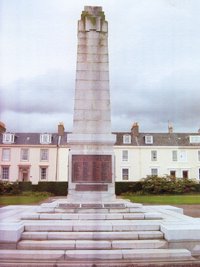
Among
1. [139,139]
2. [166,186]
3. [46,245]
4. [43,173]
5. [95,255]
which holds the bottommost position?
[95,255]

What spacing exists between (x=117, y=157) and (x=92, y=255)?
35110 millimetres

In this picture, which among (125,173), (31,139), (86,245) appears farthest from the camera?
(31,139)

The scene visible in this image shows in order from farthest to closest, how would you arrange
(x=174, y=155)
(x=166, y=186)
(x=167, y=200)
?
(x=174, y=155) < (x=166, y=186) < (x=167, y=200)

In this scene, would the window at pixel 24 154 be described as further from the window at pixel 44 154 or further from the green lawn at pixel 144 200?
the green lawn at pixel 144 200

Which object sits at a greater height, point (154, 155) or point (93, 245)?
point (154, 155)

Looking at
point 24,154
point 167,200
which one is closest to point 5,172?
point 24,154

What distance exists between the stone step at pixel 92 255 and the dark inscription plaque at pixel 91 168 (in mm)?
4033

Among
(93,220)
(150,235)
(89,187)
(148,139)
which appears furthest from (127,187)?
(150,235)

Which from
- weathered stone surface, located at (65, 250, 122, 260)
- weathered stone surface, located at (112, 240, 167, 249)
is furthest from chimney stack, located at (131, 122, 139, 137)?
weathered stone surface, located at (65, 250, 122, 260)

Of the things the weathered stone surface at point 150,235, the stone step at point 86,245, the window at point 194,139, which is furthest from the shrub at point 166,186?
the stone step at point 86,245

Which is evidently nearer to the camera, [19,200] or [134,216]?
[134,216]

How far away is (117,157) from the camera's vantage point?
1660 inches

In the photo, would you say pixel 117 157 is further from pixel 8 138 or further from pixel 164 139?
pixel 8 138

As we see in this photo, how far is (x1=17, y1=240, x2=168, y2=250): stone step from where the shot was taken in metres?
Result: 7.54
